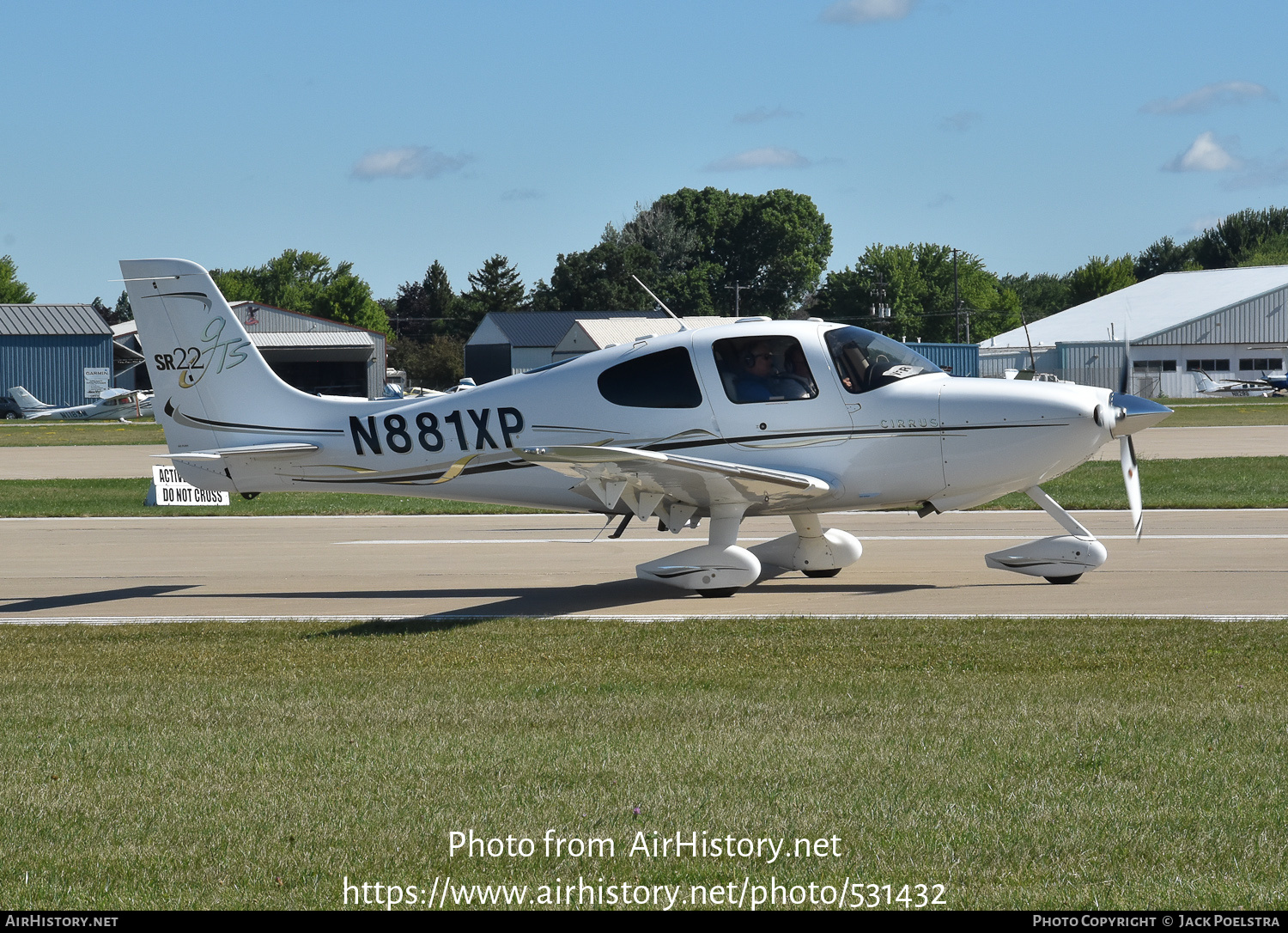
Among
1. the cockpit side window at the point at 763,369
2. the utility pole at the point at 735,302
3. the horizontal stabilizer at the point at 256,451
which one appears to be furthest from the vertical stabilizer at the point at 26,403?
the cockpit side window at the point at 763,369

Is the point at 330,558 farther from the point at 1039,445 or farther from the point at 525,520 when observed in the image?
the point at 1039,445

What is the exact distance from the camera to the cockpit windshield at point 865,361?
1173 centimetres

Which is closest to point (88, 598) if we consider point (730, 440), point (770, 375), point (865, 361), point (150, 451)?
point (730, 440)

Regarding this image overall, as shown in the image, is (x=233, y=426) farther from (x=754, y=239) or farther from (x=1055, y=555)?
(x=754, y=239)

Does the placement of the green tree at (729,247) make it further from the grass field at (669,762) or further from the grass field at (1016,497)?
the grass field at (669,762)

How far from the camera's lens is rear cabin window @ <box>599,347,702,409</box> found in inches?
469

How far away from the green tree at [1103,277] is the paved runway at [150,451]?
80894 millimetres

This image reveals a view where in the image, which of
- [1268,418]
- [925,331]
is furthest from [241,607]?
[925,331]

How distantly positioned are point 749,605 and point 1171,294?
3420 inches

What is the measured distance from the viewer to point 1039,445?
37.6 feet

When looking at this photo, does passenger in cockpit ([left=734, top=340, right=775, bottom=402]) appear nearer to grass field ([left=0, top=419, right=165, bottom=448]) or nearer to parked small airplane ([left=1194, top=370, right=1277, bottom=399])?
grass field ([left=0, top=419, right=165, bottom=448])

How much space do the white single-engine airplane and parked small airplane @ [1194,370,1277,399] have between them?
6831 cm

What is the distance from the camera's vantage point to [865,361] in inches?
464

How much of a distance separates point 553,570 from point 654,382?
3.07 meters
